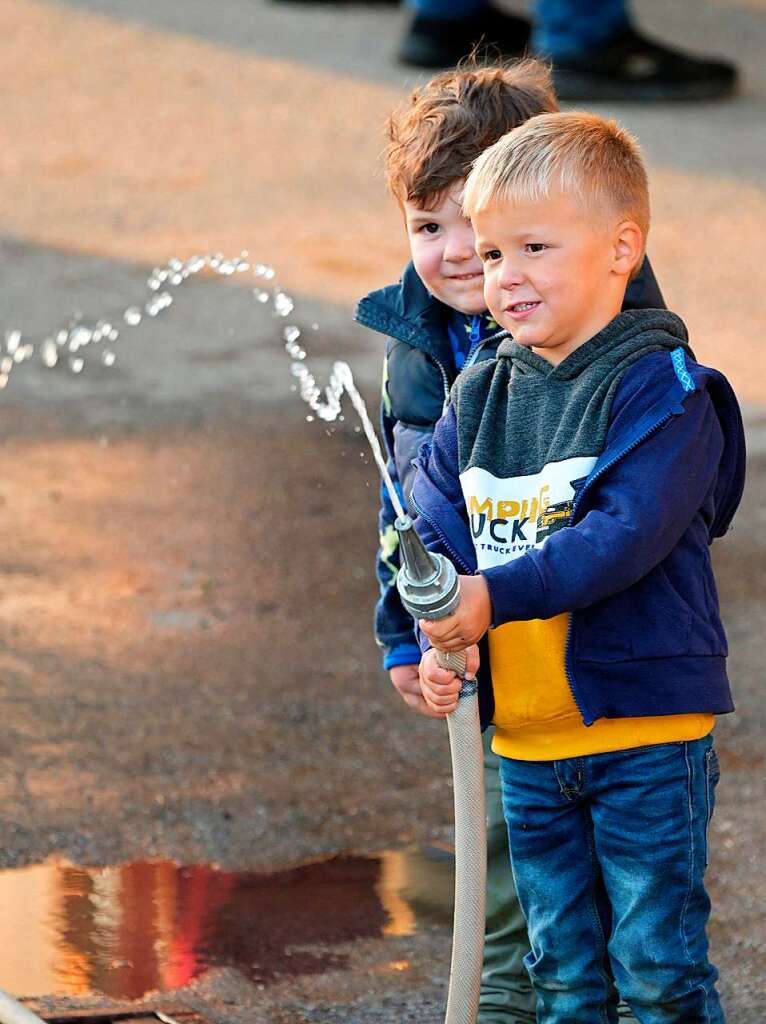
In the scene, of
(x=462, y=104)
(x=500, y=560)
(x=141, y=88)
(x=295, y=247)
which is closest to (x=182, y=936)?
(x=500, y=560)

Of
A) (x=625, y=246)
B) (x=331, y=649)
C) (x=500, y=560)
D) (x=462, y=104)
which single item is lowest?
(x=331, y=649)

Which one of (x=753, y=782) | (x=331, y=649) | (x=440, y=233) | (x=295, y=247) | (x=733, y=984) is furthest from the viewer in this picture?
(x=295, y=247)

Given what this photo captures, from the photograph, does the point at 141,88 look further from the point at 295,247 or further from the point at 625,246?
the point at 625,246

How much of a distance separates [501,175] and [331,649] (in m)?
2.35

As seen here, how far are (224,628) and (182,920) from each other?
4.56ft

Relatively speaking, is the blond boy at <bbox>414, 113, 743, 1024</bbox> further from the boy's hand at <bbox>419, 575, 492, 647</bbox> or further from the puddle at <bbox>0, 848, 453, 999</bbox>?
the puddle at <bbox>0, 848, 453, 999</bbox>

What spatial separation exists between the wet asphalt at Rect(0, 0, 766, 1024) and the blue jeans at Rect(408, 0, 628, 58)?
1956 mm

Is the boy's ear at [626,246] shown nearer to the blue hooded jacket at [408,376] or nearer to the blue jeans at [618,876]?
the blue hooded jacket at [408,376]

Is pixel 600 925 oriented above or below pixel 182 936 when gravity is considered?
above

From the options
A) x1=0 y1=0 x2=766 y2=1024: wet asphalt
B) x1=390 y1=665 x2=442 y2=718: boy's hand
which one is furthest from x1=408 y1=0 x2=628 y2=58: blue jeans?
x1=390 y1=665 x2=442 y2=718: boy's hand

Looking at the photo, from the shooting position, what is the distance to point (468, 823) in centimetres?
246

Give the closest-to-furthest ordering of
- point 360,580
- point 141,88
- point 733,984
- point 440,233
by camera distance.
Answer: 1. point 440,233
2. point 733,984
3. point 360,580
4. point 141,88

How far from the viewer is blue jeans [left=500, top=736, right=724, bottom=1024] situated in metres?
2.47

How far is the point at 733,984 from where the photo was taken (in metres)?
3.17
